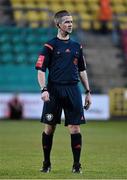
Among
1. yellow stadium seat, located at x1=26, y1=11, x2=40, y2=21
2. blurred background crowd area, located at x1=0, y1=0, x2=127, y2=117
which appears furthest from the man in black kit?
yellow stadium seat, located at x1=26, y1=11, x2=40, y2=21

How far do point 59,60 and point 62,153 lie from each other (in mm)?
3983

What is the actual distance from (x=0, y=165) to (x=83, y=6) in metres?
23.6

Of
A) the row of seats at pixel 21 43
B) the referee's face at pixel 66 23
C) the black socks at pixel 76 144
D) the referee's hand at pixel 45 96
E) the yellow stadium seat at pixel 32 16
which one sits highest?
the referee's face at pixel 66 23

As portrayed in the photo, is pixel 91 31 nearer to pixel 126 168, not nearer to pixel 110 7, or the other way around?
pixel 110 7

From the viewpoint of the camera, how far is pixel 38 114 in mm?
27766

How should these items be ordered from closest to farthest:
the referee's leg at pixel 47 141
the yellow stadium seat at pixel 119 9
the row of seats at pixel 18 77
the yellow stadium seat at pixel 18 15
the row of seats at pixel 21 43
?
the referee's leg at pixel 47 141 → the row of seats at pixel 18 77 → the row of seats at pixel 21 43 → the yellow stadium seat at pixel 18 15 → the yellow stadium seat at pixel 119 9

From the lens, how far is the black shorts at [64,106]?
10664 mm

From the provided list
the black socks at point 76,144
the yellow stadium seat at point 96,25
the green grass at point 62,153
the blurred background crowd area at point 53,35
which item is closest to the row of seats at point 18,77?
the blurred background crowd area at point 53,35

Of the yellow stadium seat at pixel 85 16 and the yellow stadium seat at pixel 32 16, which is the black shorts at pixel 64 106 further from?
the yellow stadium seat at pixel 85 16

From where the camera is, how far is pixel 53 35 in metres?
31.9

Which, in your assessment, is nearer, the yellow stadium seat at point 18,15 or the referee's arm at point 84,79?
the referee's arm at point 84,79

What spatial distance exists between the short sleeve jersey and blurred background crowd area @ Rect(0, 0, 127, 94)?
60.2ft

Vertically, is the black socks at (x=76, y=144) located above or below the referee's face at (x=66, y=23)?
below

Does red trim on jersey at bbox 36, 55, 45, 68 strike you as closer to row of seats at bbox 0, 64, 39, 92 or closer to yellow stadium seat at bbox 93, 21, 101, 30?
row of seats at bbox 0, 64, 39, 92
